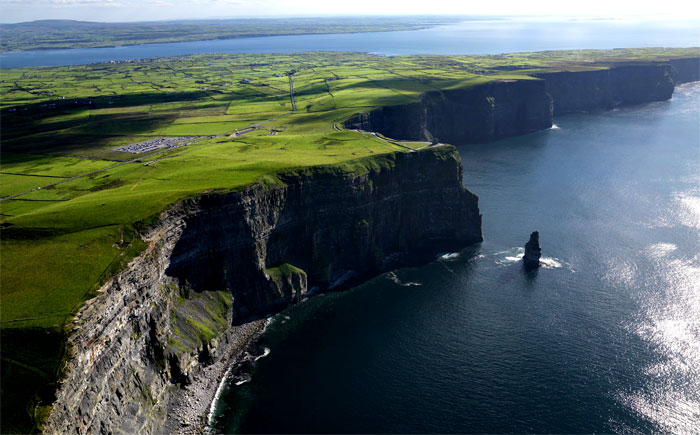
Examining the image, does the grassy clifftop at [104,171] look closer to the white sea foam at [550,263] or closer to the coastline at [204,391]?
the coastline at [204,391]

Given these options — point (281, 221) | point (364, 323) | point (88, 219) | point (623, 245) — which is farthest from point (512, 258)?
point (88, 219)

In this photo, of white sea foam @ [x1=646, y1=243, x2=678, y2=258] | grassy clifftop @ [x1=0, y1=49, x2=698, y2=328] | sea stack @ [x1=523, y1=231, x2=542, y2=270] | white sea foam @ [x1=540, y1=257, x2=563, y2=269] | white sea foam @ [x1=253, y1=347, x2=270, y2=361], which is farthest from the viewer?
white sea foam @ [x1=646, y1=243, x2=678, y2=258]

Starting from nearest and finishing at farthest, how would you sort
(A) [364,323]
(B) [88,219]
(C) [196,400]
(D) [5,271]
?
(D) [5,271] → (C) [196,400] → (B) [88,219] → (A) [364,323]

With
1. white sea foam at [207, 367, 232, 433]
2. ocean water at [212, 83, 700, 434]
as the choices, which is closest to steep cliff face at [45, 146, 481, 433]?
white sea foam at [207, 367, 232, 433]

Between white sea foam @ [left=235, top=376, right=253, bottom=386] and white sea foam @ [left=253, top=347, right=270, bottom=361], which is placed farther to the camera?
white sea foam @ [left=253, top=347, right=270, bottom=361]

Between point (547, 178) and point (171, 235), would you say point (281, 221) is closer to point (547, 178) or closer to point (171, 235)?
point (171, 235)

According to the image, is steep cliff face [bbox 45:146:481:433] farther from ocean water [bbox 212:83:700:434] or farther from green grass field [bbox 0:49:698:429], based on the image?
ocean water [bbox 212:83:700:434]
